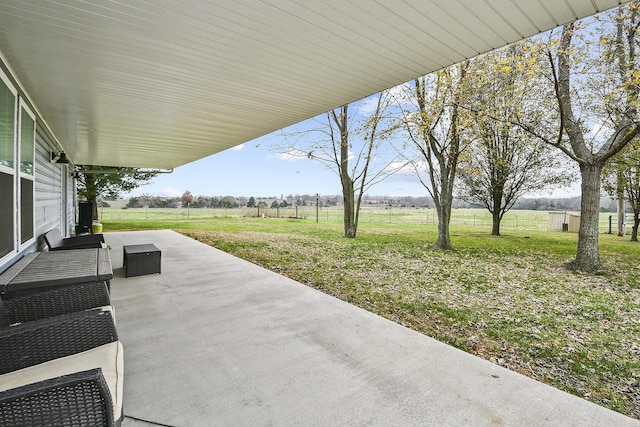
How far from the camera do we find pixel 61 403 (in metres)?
1.08

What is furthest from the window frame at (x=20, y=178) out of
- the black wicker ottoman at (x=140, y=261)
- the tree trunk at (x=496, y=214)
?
the tree trunk at (x=496, y=214)

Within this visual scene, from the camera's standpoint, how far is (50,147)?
18.5ft

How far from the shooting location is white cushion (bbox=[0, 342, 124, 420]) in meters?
1.45

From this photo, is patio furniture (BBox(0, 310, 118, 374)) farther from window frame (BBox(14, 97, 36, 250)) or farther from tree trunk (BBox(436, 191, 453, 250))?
tree trunk (BBox(436, 191, 453, 250))

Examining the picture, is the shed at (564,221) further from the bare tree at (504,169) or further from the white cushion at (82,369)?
the white cushion at (82,369)

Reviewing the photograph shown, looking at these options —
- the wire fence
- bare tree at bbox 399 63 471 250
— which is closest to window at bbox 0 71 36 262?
bare tree at bbox 399 63 471 250

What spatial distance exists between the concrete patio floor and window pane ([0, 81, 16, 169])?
5.89 ft

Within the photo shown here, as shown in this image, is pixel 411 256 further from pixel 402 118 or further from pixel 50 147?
pixel 50 147

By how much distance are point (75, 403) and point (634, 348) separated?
4.79m

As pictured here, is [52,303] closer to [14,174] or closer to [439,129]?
[14,174]

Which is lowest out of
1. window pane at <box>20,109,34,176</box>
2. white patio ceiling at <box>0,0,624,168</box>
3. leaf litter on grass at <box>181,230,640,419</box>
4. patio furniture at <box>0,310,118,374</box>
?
leaf litter on grass at <box>181,230,640,419</box>

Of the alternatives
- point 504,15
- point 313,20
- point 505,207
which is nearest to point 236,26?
point 313,20

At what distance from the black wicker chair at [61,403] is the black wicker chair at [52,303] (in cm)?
141

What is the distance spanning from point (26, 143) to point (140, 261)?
213 centimetres
